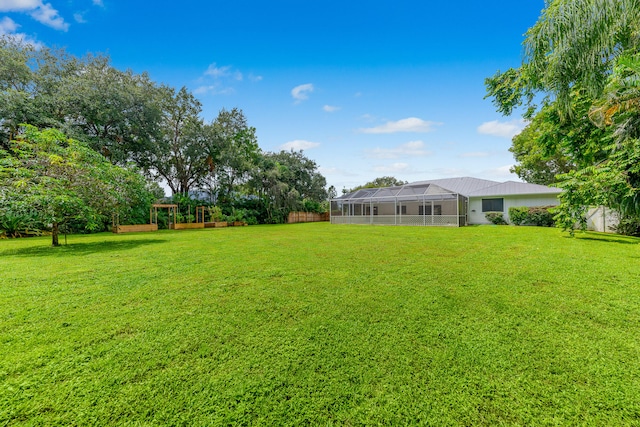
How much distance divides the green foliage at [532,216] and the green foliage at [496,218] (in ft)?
1.69

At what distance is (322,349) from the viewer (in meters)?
2.22

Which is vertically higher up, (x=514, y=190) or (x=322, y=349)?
(x=514, y=190)

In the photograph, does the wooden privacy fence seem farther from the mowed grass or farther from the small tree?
the mowed grass

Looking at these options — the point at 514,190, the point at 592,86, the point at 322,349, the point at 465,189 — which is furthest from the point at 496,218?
the point at 322,349

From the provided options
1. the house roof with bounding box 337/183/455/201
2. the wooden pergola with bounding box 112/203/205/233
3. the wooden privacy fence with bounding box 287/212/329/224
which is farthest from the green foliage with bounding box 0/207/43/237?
the house roof with bounding box 337/183/455/201

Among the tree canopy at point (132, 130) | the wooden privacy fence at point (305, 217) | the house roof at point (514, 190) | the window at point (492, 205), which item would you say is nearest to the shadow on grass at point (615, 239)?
the house roof at point (514, 190)

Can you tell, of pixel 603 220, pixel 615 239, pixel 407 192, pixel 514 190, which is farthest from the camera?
pixel 407 192

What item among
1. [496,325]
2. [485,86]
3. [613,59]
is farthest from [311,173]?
[496,325]

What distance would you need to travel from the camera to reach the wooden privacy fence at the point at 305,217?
2456 centimetres

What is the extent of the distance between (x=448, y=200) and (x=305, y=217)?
13.7 metres

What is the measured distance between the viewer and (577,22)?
4848 millimetres

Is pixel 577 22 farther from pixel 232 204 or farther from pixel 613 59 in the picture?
pixel 232 204

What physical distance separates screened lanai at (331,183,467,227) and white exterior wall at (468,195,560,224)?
25.7 inches

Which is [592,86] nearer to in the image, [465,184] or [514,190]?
[514,190]
